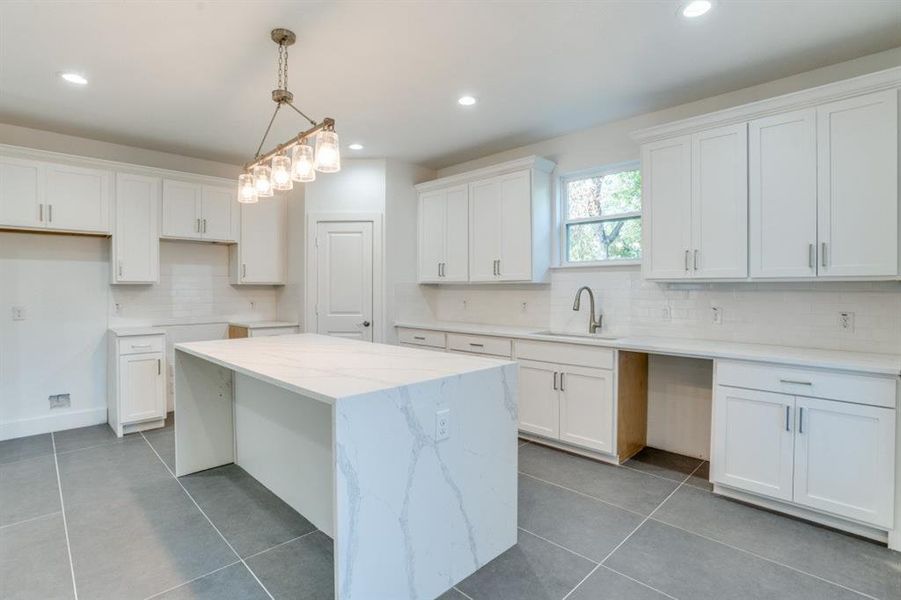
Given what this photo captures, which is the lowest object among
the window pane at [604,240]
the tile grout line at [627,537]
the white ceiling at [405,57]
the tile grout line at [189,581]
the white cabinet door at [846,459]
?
the tile grout line at [189,581]

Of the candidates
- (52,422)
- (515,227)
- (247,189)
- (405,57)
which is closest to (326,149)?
(247,189)

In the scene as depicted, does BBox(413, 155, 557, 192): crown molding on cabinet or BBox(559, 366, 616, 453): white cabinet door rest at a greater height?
BBox(413, 155, 557, 192): crown molding on cabinet

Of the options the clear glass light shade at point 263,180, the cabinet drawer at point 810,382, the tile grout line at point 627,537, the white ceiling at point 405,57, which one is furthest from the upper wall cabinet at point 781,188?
the clear glass light shade at point 263,180

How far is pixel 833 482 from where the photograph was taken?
2.32 meters

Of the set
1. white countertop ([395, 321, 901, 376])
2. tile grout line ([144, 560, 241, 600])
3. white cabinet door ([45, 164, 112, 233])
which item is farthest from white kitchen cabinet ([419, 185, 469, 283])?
tile grout line ([144, 560, 241, 600])

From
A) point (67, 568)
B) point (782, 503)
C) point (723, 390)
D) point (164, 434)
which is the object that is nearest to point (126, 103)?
point (164, 434)

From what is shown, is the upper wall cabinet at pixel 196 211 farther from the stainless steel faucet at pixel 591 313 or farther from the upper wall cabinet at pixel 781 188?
the upper wall cabinet at pixel 781 188

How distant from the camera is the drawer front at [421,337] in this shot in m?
4.34

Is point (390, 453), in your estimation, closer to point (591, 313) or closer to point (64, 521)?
point (64, 521)

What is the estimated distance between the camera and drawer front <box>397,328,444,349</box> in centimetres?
434

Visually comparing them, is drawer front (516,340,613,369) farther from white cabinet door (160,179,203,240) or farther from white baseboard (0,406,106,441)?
white baseboard (0,406,106,441)

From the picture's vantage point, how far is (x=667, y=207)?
3.13 meters

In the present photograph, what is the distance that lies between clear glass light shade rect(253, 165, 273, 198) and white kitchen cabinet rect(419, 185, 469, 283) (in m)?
2.21

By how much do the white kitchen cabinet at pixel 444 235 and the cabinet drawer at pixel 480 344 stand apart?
66 cm
